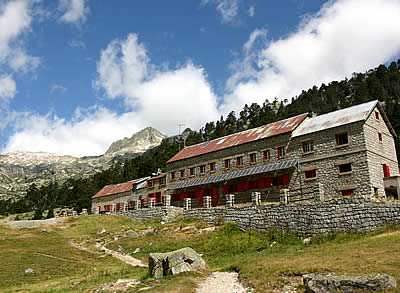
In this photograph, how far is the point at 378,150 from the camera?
149ft

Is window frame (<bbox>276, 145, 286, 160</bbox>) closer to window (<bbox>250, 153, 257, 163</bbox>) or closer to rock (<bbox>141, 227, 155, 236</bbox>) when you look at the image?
window (<bbox>250, 153, 257, 163</bbox>)

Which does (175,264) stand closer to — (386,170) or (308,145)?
(308,145)

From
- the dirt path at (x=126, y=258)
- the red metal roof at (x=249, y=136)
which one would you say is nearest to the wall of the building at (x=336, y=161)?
the red metal roof at (x=249, y=136)

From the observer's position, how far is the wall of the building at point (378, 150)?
141ft

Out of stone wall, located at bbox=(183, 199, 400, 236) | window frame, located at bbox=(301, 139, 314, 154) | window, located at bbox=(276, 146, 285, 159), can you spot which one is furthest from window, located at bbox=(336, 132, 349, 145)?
stone wall, located at bbox=(183, 199, 400, 236)

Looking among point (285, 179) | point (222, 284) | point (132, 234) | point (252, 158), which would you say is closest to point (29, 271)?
point (132, 234)

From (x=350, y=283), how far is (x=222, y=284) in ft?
21.6

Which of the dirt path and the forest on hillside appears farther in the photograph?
the forest on hillside

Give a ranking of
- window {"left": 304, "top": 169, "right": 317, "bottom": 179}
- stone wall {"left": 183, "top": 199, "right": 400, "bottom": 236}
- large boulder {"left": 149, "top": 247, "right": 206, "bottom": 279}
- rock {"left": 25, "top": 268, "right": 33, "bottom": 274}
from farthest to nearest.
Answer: window {"left": 304, "top": 169, "right": 317, "bottom": 179} → rock {"left": 25, "top": 268, "right": 33, "bottom": 274} → stone wall {"left": 183, "top": 199, "right": 400, "bottom": 236} → large boulder {"left": 149, "top": 247, "right": 206, "bottom": 279}

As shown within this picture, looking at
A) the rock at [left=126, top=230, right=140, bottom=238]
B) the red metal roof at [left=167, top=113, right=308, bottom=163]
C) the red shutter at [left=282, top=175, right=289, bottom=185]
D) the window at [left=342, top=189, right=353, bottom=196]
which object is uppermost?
the red metal roof at [left=167, top=113, right=308, bottom=163]

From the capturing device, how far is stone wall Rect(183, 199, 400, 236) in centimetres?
3012

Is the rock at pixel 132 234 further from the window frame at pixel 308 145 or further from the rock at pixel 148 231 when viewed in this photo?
the window frame at pixel 308 145

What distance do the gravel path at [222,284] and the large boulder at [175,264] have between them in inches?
45.1

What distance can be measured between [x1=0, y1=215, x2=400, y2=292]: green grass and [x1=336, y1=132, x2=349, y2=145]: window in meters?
14.8
